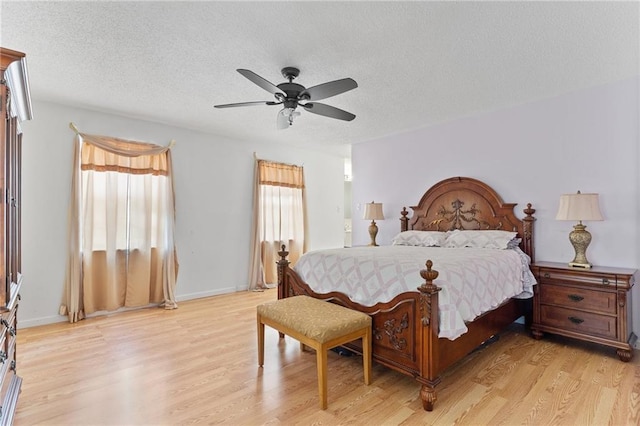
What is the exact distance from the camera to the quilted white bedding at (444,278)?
2229mm

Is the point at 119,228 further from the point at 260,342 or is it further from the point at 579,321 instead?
the point at 579,321

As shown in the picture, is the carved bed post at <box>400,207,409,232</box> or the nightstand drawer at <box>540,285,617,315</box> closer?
the nightstand drawer at <box>540,285,617,315</box>

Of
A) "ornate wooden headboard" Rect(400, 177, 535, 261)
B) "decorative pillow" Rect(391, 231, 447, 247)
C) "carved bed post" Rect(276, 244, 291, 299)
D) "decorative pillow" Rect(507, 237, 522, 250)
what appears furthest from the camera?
"decorative pillow" Rect(391, 231, 447, 247)

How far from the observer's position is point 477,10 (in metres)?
2.05

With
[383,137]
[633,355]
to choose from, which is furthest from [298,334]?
[383,137]

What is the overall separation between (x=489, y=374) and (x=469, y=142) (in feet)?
9.39

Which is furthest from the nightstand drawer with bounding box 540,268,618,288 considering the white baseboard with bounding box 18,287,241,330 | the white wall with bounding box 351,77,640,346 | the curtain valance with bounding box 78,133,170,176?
the curtain valance with bounding box 78,133,170,176

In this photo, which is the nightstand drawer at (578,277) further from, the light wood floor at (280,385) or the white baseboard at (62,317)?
the white baseboard at (62,317)

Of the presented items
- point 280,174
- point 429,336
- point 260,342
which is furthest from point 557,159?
point 280,174

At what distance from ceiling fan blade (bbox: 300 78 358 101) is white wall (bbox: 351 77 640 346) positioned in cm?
249

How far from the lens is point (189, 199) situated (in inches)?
191

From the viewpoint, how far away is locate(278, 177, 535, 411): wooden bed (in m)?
2.10

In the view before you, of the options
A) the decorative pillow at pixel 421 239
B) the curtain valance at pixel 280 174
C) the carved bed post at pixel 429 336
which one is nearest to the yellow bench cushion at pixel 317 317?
the carved bed post at pixel 429 336

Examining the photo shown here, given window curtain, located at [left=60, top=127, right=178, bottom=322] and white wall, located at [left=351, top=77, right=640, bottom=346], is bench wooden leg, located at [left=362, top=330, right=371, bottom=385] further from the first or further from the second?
window curtain, located at [left=60, top=127, right=178, bottom=322]
